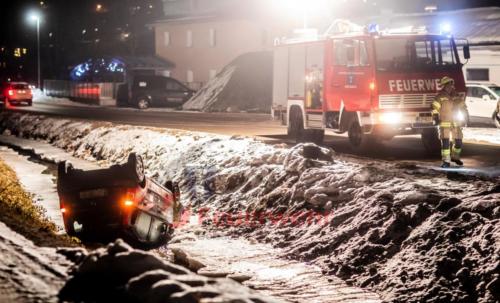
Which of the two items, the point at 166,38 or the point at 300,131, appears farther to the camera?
the point at 166,38

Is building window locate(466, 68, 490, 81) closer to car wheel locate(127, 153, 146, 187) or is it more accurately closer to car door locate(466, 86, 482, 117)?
car door locate(466, 86, 482, 117)

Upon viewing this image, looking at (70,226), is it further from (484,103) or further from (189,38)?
(189,38)

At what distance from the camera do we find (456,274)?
9258mm

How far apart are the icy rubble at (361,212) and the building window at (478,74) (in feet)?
59.7

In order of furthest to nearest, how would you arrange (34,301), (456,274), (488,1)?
(488,1) < (456,274) < (34,301)

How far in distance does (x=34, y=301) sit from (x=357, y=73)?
11.9 m

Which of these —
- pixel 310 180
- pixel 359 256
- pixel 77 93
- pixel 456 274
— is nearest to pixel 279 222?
pixel 310 180

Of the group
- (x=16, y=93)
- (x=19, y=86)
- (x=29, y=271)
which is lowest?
(x=29, y=271)

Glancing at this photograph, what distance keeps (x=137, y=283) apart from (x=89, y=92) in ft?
153

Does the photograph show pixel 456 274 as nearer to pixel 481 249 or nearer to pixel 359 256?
pixel 481 249

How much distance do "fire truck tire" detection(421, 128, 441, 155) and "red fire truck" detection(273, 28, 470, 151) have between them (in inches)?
0.9

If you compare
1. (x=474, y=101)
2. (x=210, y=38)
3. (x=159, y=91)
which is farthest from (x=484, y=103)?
(x=210, y=38)

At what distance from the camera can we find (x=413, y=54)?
16750mm

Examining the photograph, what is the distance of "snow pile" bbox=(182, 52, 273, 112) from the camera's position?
40594 mm
